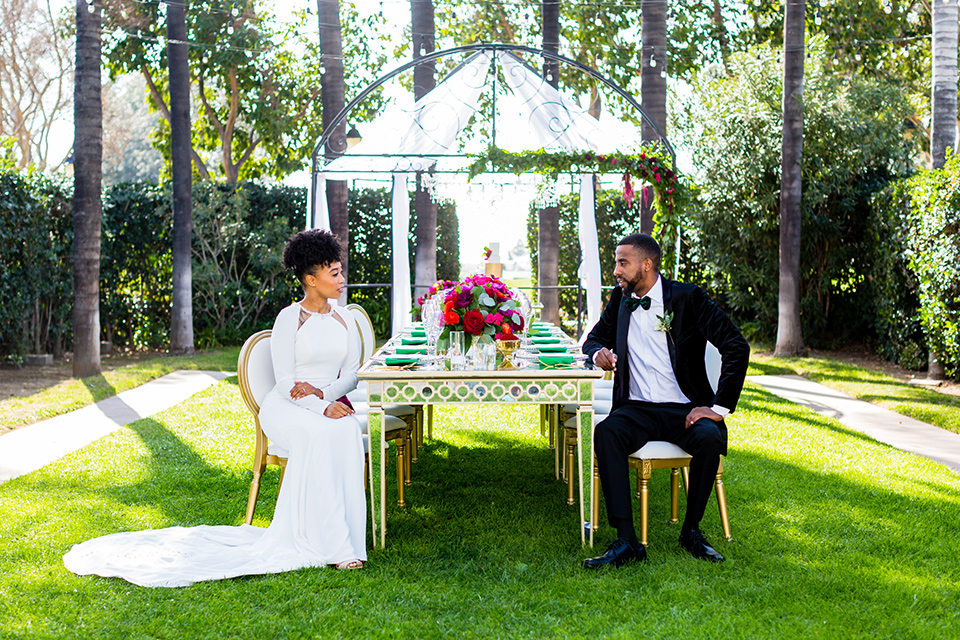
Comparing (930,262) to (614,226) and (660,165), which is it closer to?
(660,165)

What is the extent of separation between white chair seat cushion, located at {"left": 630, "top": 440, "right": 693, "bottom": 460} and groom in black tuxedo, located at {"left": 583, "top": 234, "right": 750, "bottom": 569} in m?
0.03

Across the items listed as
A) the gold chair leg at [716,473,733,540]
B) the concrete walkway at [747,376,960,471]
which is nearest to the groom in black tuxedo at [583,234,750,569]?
the gold chair leg at [716,473,733,540]

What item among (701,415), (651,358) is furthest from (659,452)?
(651,358)

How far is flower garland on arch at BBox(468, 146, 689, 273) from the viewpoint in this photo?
7.32m

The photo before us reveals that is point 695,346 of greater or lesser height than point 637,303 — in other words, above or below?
below

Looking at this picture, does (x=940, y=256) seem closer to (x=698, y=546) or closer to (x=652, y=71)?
(x=652, y=71)

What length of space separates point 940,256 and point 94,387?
28.2 ft

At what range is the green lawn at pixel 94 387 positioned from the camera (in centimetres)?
726

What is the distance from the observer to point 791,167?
35.2 feet

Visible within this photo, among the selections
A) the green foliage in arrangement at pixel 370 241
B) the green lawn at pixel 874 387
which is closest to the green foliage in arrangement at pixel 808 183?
the green lawn at pixel 874 387

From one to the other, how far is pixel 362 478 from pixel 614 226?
36.1 feet

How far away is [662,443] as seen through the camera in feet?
13.2

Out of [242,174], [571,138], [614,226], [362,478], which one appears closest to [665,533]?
[362,478]

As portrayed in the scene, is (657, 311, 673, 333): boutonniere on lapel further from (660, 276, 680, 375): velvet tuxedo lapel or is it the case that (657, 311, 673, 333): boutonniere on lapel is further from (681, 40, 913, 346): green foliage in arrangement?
(681, 40, 913, 346): green foliage in arrangement
